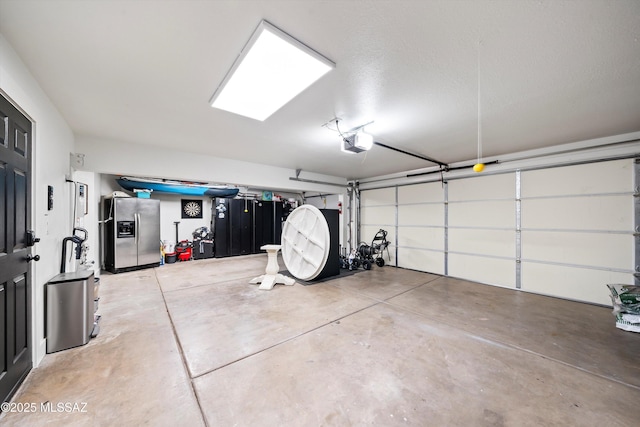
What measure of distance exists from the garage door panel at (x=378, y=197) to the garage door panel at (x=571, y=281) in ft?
11.3

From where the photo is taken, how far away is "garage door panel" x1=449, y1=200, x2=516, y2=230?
15.6ft

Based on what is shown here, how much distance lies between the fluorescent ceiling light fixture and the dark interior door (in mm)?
1593

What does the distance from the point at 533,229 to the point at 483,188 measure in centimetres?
122

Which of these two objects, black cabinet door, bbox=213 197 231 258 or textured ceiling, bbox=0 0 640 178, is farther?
black cabinet door, bbox=213 197 231 258

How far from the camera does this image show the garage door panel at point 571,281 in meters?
3.72

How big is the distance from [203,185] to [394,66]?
672 centimetres

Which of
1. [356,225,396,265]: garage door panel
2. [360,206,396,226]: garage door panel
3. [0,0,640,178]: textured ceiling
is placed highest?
[0,0,640,178]: textured ceiling

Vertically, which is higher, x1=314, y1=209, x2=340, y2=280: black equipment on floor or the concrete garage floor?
x1=314, y1=209, x2=340, y2=280: black equipment on floor

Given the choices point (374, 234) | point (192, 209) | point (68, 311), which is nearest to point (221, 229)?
point (192, 209)

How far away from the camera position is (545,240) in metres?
4.31

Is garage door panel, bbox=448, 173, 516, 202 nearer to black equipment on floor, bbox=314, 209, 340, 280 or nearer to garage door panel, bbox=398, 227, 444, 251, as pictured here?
garage door panel, bbox=398, 227, 444, 251

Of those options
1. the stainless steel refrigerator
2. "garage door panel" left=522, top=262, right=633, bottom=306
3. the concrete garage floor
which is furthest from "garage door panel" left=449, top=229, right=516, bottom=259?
the stainless steel refrigerator

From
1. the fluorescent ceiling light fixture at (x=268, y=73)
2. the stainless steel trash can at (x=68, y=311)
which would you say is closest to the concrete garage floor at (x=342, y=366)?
the stainless steel trash can at (x=68, y=311)

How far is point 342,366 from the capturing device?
215cm
